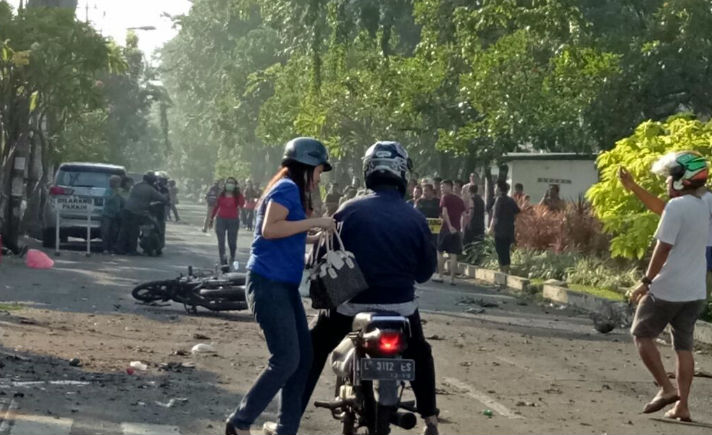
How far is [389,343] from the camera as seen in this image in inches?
313

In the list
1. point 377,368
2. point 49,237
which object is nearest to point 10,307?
point 377,368

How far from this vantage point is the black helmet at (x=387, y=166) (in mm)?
8609

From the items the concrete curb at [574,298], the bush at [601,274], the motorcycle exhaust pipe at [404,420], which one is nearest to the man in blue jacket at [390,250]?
the motorcycle exhaust pipe at [404,420]

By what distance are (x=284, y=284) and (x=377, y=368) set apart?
98 centimetres

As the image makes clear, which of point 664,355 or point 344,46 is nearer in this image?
point 664,355

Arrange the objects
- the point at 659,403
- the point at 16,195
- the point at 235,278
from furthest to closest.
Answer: the point at 16,195, the point at 235,278, the point at 659,403

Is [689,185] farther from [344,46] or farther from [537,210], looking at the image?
[344,46]

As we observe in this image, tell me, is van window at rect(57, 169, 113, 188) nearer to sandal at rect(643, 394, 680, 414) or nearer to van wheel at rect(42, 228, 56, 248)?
van wheel at rect(42, 228, 56, 248)

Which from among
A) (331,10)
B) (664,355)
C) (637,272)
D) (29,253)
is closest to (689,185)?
(664,355)

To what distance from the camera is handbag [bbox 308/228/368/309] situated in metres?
8.20

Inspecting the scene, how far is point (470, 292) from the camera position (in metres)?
26.5

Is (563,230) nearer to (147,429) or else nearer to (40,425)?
(147,429)

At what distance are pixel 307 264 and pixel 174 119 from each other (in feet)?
573

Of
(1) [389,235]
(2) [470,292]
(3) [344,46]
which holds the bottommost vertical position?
(2) [470,292]
